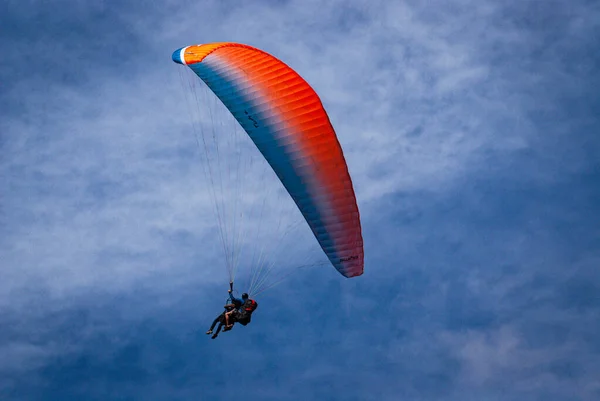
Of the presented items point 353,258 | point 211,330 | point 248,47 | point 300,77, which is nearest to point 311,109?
point 300,77

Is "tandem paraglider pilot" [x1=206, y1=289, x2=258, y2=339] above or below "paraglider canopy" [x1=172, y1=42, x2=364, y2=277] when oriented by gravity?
below

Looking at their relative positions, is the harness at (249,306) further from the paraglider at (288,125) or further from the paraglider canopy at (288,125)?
the paraglider canopy at (288,125)

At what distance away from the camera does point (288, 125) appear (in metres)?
32.3

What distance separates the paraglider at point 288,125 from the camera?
32.2 m

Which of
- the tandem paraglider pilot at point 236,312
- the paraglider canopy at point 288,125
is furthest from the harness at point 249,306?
the paraglider canopy at point 288,125

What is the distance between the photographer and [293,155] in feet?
107

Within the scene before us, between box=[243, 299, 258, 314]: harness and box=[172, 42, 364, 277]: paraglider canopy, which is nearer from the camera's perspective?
box=[172, 42, 364, 277]: paraglider canopy

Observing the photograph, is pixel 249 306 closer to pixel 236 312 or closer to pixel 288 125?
pixel 236 312

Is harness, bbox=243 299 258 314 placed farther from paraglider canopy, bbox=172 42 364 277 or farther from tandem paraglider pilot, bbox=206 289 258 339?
paraglider canopy, bbox=172 42 364 277

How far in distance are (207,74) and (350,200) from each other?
21.9ft

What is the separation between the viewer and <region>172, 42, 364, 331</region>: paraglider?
3222 cm

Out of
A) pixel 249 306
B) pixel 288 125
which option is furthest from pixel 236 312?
pixel 288 125

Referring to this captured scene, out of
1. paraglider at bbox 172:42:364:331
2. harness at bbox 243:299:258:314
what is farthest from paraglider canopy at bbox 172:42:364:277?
harness at bbox 243:299:258:314

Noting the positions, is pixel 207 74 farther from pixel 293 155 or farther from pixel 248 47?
pixel 293 155
